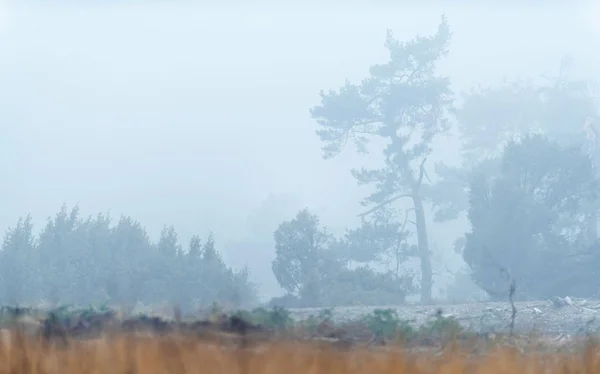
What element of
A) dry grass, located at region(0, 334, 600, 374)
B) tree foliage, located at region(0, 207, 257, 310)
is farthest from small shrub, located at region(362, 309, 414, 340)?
tree foliage, located at region(0, 207, 257, 310)

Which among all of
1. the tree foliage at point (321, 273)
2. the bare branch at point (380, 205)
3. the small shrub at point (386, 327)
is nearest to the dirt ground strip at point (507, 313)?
the small shrub at point (386, 327)

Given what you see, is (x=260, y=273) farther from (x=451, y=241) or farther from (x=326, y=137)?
(x=451, y=241)

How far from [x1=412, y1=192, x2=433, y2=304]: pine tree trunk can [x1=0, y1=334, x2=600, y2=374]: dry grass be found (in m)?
18.9

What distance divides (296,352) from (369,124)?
20940 millimetres

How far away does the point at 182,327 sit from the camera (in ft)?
24.6

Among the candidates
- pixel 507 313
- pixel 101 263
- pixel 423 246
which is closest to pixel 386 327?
pixel 507 313

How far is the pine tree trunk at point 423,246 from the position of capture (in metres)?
25.3

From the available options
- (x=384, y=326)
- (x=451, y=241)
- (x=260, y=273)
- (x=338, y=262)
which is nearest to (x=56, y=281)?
(x=260, y=273)

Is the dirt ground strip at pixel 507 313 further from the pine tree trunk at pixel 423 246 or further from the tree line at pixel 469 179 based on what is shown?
the pine tree trunk at pixel 423 246

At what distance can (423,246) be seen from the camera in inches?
1040

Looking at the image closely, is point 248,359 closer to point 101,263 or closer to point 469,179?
point 101,263

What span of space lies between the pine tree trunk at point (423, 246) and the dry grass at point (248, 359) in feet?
62.0

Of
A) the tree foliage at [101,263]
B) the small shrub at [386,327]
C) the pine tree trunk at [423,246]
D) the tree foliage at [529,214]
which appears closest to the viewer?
the small shrub at [386,327]

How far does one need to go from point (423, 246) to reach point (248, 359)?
21.1 metres
